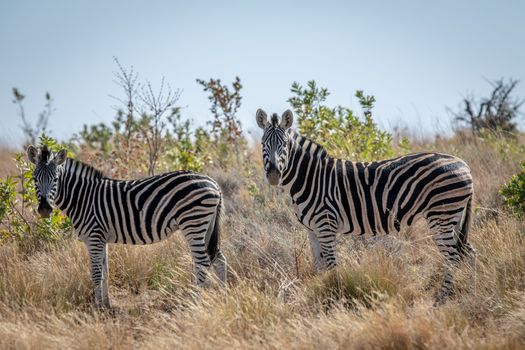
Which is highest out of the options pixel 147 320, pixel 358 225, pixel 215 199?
pixel 215 199

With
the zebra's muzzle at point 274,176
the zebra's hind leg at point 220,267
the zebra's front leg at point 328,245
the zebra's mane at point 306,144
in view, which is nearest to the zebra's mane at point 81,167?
the zebra's hind leg at point 220,267

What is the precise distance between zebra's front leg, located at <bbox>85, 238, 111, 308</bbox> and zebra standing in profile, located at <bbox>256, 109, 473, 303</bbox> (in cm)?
242

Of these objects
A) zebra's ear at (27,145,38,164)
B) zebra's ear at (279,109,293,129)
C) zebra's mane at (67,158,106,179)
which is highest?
zebra's ear at (279,109,293,129)

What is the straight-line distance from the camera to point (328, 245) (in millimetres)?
7777

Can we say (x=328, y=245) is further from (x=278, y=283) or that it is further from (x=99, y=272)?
(x=99, y=272)

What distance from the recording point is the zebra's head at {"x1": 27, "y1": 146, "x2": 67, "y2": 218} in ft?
24.9

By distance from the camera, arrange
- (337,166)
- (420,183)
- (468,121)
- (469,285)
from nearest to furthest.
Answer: (469,285)
(420,183)
(337,166)
(468,121)

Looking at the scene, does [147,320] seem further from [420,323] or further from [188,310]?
[420,323]

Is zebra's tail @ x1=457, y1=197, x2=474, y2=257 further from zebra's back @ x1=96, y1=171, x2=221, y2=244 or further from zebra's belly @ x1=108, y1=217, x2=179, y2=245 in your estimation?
zebra's belly @ x1=108, y1=217, x2=179, y2=245

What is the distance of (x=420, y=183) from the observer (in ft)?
24.9

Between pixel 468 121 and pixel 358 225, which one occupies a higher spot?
pixel 468 121

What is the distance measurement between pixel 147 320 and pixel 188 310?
678mm

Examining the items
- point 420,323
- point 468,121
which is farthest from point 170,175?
point 468,121

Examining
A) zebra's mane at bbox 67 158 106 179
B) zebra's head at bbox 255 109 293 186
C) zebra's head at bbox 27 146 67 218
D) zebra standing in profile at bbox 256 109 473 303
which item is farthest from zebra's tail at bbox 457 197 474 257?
zebra's head at bbox 27 146 67 218
